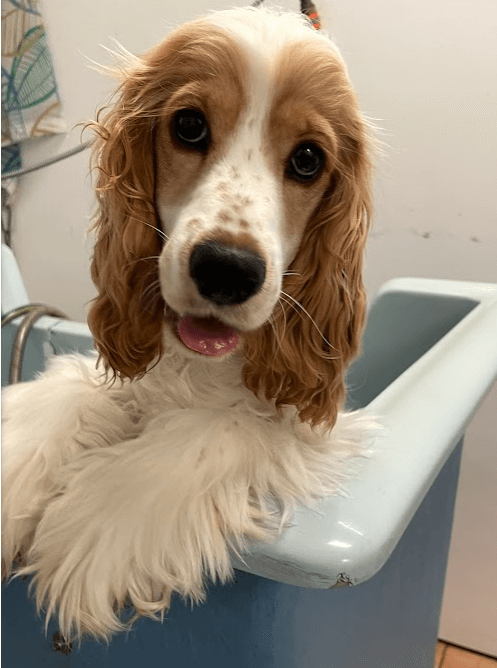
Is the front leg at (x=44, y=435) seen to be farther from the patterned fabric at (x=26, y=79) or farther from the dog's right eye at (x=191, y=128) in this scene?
the patterned fabric at (x=26, y=79)

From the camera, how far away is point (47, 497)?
61cm

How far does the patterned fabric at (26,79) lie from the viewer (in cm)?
164

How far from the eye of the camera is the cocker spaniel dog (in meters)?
0.52

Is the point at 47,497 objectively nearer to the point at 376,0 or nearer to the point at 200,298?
the point at 200,298

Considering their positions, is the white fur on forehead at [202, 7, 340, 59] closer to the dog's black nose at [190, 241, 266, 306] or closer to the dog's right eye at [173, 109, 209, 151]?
the dog's right eye at [173, 109, 209, 151]

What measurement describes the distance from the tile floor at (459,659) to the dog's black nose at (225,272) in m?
1.46

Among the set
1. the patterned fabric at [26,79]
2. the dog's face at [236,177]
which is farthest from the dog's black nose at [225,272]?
the patterned fabric at [26,79]

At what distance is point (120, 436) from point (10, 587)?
6.8 inches

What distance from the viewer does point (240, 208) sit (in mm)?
504

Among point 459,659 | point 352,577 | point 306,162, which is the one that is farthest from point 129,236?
point 459,659

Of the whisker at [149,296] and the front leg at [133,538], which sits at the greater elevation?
the whisker at [149,296]

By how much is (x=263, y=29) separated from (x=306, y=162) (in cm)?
12

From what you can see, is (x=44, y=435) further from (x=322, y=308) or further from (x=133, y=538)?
(x=322, y=308)

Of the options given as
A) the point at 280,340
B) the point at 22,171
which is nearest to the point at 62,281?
the point at 22,171
